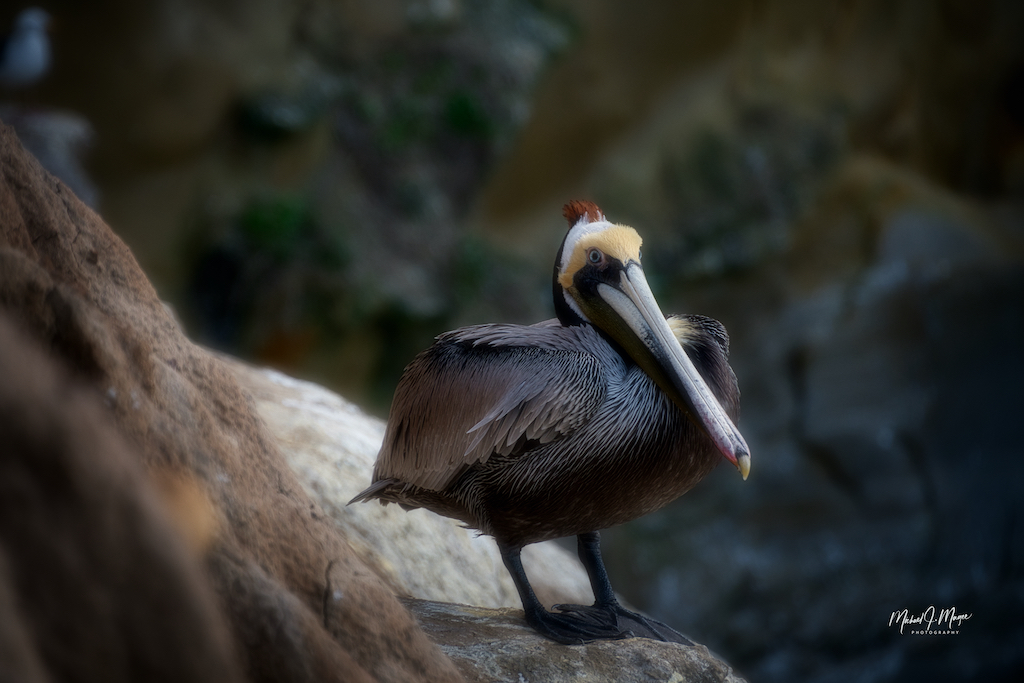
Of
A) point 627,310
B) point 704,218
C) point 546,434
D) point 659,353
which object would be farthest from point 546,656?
point 704,218

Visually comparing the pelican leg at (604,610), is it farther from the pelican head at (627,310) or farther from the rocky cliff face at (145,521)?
the pelican head at (627,310)

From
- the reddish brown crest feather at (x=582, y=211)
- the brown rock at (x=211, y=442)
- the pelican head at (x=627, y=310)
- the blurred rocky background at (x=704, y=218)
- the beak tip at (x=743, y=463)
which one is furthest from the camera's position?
the blurred rocky background at (x=704, y=218)

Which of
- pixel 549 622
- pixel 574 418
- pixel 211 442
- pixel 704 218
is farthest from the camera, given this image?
pixel 704 218

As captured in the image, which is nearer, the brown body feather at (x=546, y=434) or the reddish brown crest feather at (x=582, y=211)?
the brown body feather at (x=546, y=434)

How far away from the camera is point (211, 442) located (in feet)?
5.84

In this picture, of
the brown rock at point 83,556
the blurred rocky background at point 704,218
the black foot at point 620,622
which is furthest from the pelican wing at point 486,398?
the blurred rocky background at point 704,218

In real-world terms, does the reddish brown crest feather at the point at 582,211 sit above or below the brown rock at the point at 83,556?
above

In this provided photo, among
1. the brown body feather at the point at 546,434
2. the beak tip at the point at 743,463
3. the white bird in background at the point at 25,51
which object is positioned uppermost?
the white bird in background at the point at 25,51

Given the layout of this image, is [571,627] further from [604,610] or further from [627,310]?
[627,310]

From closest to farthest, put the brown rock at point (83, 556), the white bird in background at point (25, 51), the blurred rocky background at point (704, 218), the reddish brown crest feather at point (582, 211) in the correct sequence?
the brown rock at point (83, 556) < the reddish brown crest feather at point (582, 211) < the white bird in background at point (25, 51) < the blurred rocky background at point (704, 218)

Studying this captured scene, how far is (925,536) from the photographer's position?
823 cm

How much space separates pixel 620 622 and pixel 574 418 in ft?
2.83

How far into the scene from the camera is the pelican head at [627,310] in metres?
2.31

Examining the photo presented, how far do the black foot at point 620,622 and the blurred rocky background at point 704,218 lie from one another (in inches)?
206
